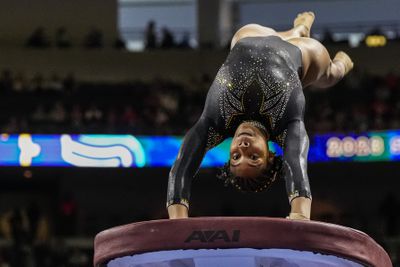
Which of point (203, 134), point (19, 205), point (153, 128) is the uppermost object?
point (203, 134)

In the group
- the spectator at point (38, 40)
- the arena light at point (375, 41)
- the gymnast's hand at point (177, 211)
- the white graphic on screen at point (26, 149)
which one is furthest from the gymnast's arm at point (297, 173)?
the spectator at point (38, 40)

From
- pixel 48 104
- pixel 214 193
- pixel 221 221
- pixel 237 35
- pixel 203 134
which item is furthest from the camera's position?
pixel 214 193

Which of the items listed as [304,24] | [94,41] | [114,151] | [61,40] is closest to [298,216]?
[304,24]

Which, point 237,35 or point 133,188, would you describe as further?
point 133,188

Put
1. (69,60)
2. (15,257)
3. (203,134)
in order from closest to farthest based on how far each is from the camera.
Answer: (203,134) → (15,257) → (69,60)

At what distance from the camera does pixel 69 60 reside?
17.9 metres

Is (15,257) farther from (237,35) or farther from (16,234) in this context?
(237,35)

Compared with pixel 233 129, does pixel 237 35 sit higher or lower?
higher

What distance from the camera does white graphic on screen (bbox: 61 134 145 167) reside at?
13.6 metres

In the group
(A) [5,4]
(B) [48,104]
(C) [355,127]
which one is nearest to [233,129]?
(C) [355,127]

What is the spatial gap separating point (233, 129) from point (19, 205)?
12439 mm

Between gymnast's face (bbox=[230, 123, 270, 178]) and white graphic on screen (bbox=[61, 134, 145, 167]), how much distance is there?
882 cm

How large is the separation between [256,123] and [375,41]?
13090 millimetres

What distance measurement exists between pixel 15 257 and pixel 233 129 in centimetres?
853
